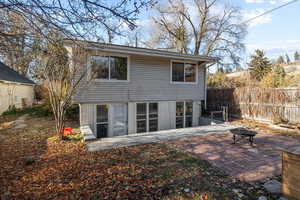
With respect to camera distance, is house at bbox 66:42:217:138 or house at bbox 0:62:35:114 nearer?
house at bbox 66:42:217:138

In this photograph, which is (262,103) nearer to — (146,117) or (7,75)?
(146,117)

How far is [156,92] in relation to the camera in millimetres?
8859

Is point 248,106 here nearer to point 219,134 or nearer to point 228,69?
point 219,134

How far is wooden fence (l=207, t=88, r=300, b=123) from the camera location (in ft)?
25.4

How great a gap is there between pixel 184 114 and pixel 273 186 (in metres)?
6.97

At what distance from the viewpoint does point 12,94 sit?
13.9 meters

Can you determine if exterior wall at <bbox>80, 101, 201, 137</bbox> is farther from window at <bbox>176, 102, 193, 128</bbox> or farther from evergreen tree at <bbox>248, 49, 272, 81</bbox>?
evergreen tree at <bbox>248, 49, 272, 81</bbox>

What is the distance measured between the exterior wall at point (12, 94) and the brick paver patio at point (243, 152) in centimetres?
1394

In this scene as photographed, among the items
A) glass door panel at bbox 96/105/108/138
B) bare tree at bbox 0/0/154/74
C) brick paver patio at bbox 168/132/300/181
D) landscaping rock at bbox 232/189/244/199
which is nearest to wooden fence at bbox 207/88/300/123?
brick paver patio at bbox 168/132/300/181

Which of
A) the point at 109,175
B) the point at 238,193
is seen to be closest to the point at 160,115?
the point at 109,175

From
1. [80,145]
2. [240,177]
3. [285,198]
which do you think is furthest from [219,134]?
[80,145]

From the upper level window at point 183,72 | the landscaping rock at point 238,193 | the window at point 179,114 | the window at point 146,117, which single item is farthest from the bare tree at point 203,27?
the landscaping rock at point 238,193

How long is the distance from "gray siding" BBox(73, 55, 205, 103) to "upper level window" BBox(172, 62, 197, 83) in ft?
1.19

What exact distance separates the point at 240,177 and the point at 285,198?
0.83m
